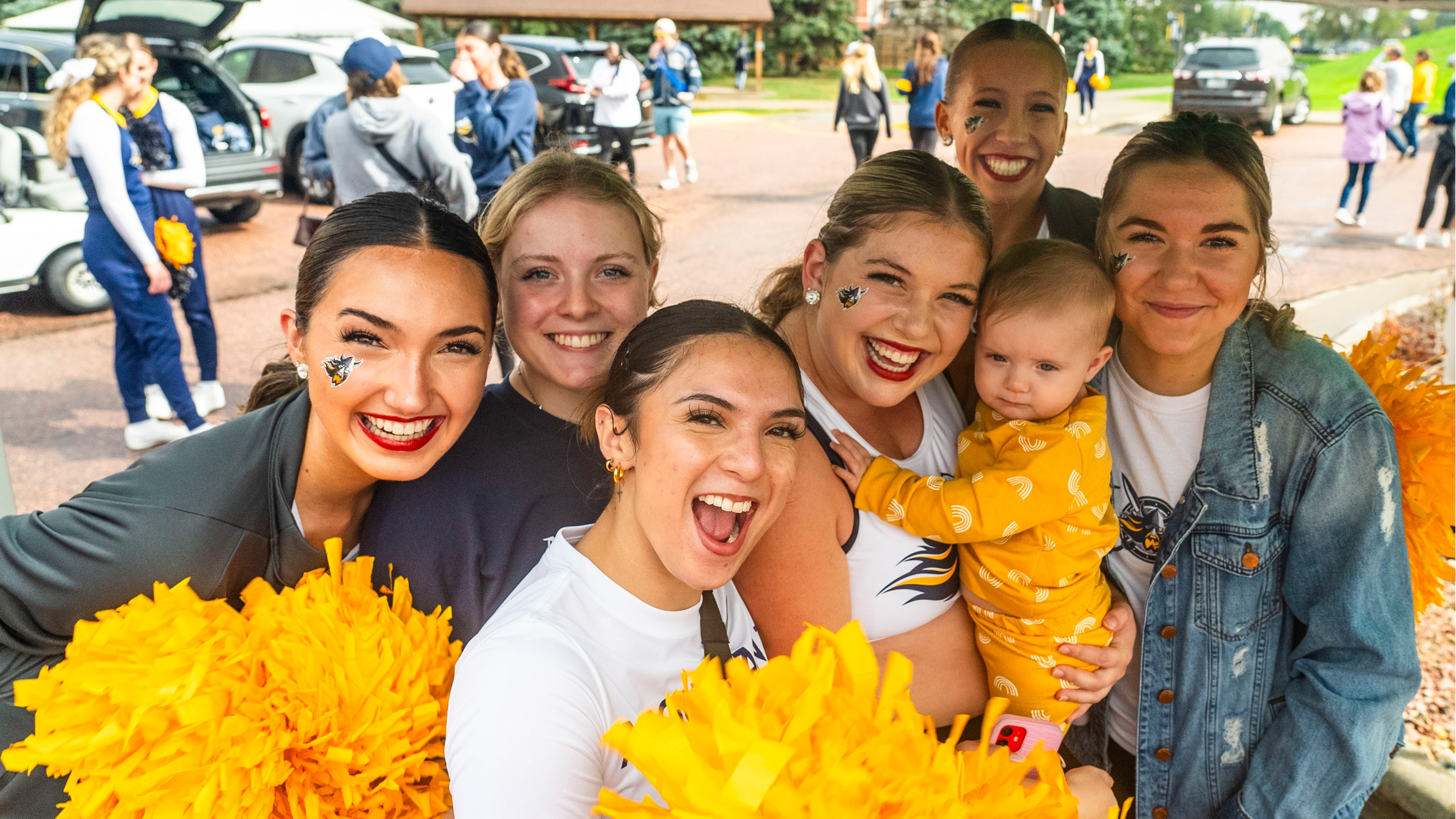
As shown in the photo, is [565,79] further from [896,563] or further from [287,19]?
[896,563]

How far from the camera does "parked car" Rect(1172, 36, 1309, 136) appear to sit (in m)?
14.4

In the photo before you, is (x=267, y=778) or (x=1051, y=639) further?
(x=1051, y=639)

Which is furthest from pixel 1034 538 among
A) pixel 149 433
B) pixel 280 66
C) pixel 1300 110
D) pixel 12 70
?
pixel 1300 110

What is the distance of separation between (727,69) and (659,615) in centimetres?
2670

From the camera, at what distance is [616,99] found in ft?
36.6

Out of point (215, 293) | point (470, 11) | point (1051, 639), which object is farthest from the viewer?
point (215, 293)

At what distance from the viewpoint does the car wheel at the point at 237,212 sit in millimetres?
10297

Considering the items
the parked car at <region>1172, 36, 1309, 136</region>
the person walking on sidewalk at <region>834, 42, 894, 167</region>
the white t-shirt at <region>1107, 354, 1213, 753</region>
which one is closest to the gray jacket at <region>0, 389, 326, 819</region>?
the white t-shirt at <region>1107, 354, 1213, 753</region>

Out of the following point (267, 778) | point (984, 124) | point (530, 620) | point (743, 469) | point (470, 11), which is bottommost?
point (267, 778)

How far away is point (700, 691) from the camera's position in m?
1.19

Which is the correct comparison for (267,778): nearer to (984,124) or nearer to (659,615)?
(659,615)

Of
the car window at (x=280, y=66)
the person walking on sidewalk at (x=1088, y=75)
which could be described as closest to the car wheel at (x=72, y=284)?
the car window at (x=280, y=66)

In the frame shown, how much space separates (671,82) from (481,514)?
1072 cm

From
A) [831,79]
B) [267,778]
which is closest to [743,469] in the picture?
[267,778]
